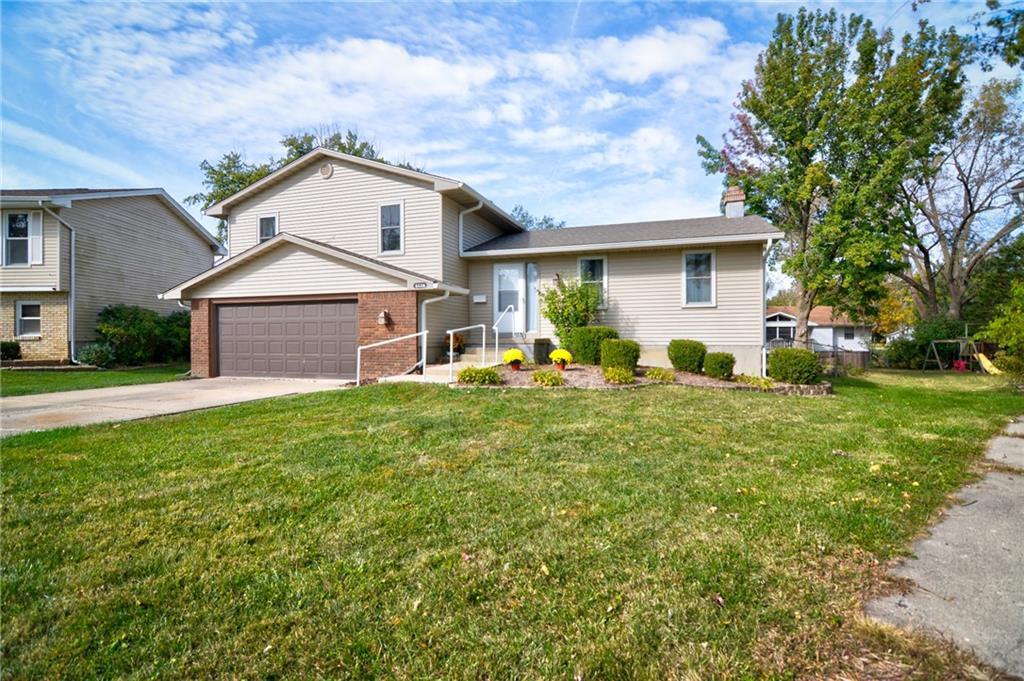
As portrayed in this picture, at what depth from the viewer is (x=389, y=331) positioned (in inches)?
487

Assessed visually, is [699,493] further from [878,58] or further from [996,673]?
[878,58]

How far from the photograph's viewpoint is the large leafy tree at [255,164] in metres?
27.8

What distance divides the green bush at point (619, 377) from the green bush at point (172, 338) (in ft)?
55.3

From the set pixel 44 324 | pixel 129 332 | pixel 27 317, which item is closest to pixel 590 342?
pixel 129 332

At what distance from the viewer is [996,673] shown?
1.83 metres

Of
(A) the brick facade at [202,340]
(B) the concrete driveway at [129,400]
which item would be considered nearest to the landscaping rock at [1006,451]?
(B) the concrete driveway at [129,400]

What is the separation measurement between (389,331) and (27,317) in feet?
46.7

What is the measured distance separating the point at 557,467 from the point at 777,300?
63.5 metres

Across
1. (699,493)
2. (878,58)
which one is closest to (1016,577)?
(699,493)

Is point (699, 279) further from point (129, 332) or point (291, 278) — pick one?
point (129, 332)

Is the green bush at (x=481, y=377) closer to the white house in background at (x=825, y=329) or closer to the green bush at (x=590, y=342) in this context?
the green bush at (x=590, y=342)

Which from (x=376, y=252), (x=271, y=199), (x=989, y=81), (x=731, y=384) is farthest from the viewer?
(x=989, y=81)

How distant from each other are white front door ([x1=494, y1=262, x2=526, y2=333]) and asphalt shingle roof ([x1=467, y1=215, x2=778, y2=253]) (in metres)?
0.70

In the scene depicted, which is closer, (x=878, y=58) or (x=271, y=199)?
(x=271, y=199)
